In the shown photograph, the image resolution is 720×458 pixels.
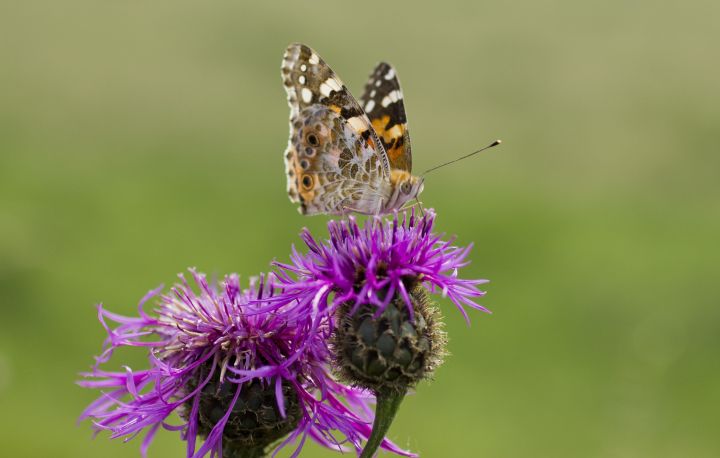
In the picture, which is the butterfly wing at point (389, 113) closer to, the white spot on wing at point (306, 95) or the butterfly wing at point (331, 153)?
the butterfly wing at point (331, 153)

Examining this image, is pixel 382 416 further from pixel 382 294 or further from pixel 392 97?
pixel 392 97

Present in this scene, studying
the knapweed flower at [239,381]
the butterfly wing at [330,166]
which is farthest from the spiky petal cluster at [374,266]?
the butterfly wing at [330,166]

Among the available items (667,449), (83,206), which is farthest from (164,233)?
(667,449)

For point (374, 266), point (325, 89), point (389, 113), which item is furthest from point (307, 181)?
point (374, 266)

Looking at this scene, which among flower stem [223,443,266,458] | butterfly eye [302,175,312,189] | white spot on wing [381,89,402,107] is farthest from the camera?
white spot on wing [381,89,402,107]

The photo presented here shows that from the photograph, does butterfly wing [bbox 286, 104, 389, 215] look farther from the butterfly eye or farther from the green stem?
the green stem

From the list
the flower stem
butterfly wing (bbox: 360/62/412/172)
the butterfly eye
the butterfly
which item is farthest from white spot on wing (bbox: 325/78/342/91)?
the flower stem

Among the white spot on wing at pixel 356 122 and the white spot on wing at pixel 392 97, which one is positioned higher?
the white spot on wing at pixel 392 97
